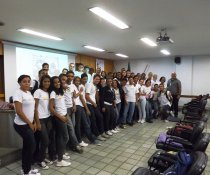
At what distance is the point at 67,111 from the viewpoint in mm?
3416

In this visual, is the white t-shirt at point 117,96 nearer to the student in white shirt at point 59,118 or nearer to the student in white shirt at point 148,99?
the student in white shirt at point 148,99

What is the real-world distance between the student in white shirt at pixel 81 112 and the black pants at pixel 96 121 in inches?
5.7

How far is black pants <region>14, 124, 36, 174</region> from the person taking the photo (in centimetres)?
244

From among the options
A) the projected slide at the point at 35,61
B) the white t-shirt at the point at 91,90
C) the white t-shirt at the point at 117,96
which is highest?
the projected slide at the point at 35,61

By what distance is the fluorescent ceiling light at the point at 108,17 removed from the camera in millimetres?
3140

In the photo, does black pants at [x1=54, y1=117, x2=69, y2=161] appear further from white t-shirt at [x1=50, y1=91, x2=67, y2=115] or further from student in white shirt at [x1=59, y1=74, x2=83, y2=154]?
student in white shirt at [x1=59, y1=74, x2=83, y2=154]

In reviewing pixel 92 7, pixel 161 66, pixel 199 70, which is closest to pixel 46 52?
pixel 92 7

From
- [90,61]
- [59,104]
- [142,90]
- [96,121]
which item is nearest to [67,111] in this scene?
[59,104]

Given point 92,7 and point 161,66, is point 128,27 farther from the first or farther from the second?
point 161,66

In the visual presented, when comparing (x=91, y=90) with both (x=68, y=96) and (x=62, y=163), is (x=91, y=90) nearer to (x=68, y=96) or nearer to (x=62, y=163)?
(x=68, y=96)

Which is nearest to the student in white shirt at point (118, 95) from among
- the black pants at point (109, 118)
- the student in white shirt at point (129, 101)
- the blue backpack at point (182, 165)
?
the student in white shirt at point (129, 101)

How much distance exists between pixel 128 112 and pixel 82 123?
2.13 m

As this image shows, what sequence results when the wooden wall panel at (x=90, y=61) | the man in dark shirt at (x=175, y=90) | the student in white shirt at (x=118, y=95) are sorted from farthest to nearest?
the wooden wall panel at (x=90, y=61) < the man in dark shirt at (x=175, y=90) < the student in white shirt at (x=118, y=95)

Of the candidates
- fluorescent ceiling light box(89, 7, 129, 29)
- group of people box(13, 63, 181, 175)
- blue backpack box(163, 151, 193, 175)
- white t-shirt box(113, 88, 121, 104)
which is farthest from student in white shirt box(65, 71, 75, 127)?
blue backpack box(163, 151, 193, 175)
